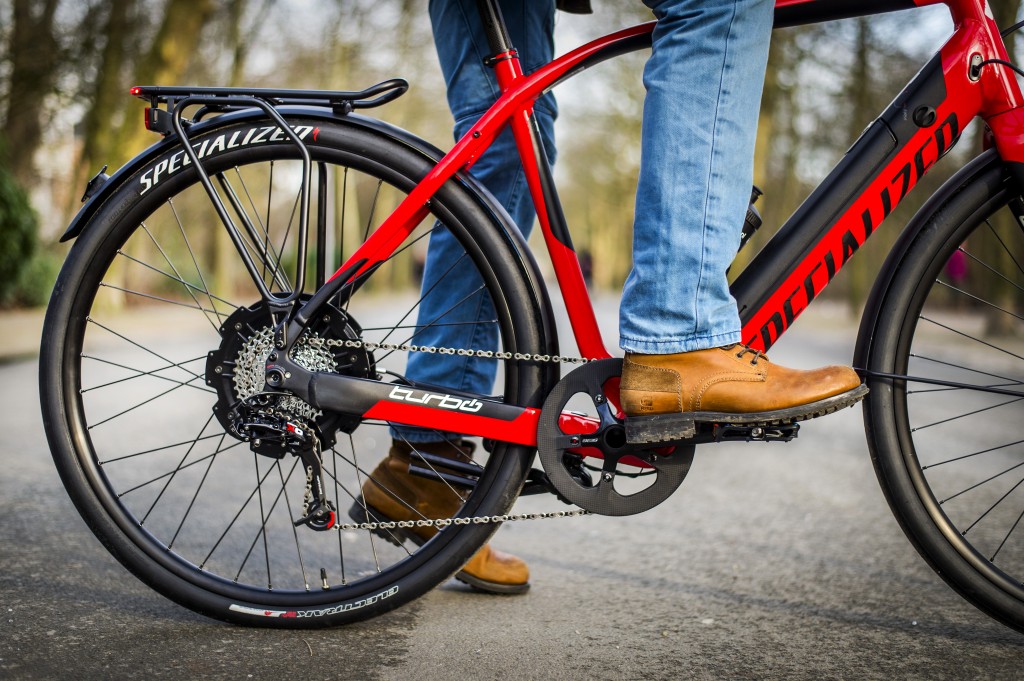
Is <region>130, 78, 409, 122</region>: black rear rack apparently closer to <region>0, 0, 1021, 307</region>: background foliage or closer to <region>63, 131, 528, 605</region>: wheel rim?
<region>63, 131, 528, 605</region>: wheel rim

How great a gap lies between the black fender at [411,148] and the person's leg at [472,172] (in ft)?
0.94

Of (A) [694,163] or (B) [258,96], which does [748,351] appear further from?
(B) [258,96]

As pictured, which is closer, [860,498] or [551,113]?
[551,113]

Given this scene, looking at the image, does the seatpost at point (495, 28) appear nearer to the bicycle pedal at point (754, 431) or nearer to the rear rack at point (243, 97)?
the rear rack at point (243, 97)

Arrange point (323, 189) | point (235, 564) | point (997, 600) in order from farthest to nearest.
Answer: point (235, 564), point (323, 189), point (997, 600)

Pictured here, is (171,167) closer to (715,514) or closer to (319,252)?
(319,252)

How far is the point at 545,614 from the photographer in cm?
226

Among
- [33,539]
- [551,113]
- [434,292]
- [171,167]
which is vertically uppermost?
[551,113]

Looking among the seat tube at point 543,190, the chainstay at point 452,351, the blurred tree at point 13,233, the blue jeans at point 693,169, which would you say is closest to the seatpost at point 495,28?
the seat tube at point 543,190

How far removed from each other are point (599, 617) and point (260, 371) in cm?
101

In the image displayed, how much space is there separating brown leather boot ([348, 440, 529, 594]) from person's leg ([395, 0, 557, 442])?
2.0 inches

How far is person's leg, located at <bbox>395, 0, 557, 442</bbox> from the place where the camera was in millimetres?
2277

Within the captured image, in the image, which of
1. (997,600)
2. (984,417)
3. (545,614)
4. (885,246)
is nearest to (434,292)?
(545,614)

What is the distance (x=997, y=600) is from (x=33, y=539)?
2.51 meters
